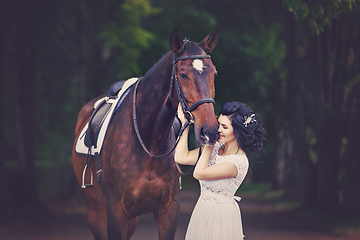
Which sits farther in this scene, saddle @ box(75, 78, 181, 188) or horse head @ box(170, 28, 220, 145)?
saddle @ box(75, 78, 181, 188)

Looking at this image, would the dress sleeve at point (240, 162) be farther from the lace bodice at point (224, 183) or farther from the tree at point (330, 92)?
the tree at point (330, 92)

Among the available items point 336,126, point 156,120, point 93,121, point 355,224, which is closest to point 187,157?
point 156,120

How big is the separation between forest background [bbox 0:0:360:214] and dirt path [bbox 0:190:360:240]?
2.96ft

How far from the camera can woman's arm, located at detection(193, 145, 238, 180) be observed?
405 cm

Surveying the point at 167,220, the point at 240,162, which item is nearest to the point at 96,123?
the point at 167,220

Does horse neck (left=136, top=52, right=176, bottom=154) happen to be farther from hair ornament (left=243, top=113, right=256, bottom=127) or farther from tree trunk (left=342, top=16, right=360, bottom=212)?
tree trunk (left=342, top=16, right=360, bottom=212)

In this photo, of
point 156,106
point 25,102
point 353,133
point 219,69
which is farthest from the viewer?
point 219,69

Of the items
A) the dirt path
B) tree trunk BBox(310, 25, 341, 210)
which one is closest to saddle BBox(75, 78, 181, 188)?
the dirt path

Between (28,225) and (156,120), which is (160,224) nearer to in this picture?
(156,120)

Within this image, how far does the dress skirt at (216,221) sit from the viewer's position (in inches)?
163

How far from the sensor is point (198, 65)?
3982 millimetres

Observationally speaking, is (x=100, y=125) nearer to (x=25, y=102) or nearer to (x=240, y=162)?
(x=240, y=162)

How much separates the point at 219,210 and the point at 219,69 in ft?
40.7

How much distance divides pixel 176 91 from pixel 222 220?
1230 mm
